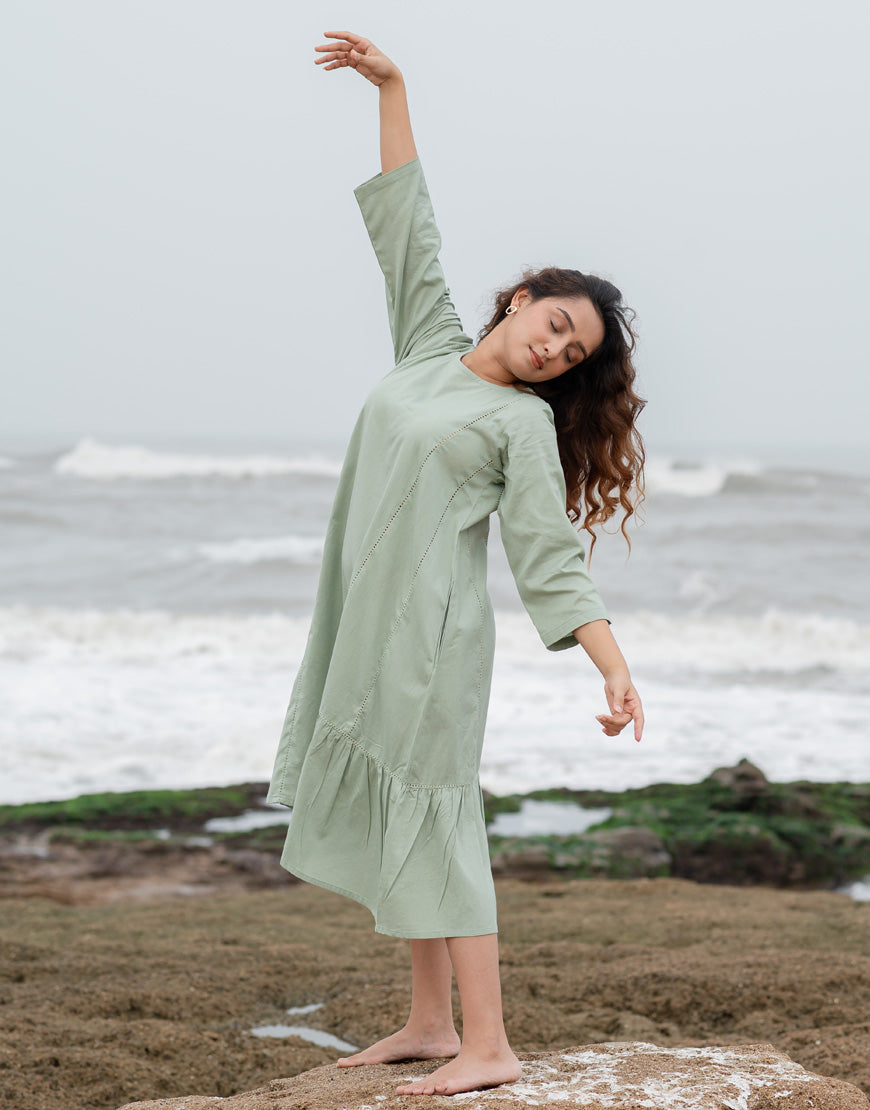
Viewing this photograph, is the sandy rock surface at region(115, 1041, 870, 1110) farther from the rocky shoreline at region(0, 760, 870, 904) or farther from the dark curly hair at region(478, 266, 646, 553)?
the rocky shoreline at region(0, 760, 870, 904)

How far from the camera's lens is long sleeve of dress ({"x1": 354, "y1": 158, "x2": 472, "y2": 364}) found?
2.46 m

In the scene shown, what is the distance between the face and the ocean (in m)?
0.82

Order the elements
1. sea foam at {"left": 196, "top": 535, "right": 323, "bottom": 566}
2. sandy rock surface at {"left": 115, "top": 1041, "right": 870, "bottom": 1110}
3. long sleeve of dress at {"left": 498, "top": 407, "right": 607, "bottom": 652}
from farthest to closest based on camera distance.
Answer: sea foam at {"left": 196, "top": 535, "right": 323, "bottom": 566} → long sleeve of dress at {"left": 498, "top": 407, "right": 607, "bottom": 652} → sandy rock surface at {"left": 115, "top": 1041, "right": 870, "bottom": 1110}

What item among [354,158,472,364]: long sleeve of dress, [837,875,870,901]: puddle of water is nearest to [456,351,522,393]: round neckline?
[354,158,472,364]: long sleeve of dress

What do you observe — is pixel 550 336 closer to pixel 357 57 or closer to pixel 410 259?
pixel 410 259

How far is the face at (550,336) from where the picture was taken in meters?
2.25

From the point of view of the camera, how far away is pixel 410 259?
249cm

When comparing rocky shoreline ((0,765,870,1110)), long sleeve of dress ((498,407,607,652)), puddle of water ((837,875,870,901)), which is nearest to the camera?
long sleeve of dress ((498,407,607,652))

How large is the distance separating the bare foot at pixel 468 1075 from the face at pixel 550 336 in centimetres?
136

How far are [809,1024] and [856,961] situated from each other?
52 cm

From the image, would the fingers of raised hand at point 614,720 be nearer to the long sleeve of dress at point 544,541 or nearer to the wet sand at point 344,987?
the long sleeve of dress at point 544,541

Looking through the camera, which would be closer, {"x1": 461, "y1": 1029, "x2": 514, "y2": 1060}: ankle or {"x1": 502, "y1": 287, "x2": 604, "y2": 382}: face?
{"x1": 461, "y1": 1029, "x2": 514, "y2": 1060}: ankle

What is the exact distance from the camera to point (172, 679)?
36.1ft

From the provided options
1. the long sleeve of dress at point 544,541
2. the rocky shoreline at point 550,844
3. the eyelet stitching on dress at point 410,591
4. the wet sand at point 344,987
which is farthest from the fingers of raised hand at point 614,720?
the rocky shoreline at point 550,844
